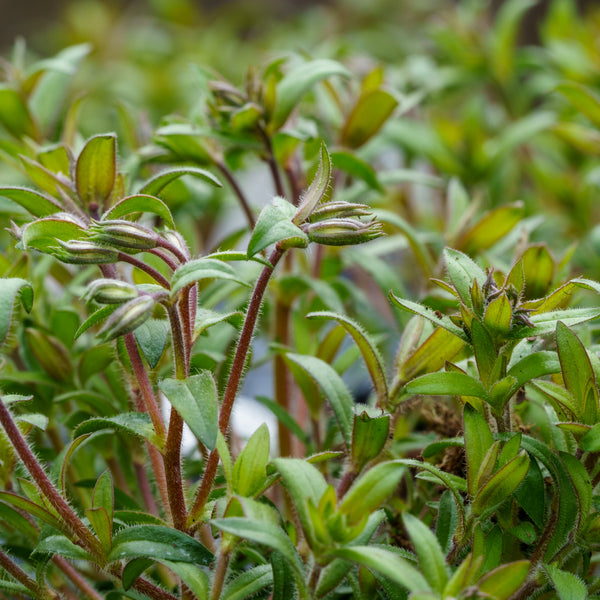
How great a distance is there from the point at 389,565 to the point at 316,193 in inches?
10.8

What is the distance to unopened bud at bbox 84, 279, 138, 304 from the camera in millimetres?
503

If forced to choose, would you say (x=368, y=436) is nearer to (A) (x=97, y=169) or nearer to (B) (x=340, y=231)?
(B) (x=340, y=231)

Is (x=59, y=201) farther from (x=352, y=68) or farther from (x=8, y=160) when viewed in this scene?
(x=352, y=68)

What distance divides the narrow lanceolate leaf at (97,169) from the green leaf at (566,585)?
492 millimetres

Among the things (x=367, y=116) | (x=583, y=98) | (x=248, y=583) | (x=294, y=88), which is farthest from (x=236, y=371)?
(x=583, y=98)

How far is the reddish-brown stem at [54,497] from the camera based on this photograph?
0.56 m

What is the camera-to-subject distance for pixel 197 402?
1.74 ft

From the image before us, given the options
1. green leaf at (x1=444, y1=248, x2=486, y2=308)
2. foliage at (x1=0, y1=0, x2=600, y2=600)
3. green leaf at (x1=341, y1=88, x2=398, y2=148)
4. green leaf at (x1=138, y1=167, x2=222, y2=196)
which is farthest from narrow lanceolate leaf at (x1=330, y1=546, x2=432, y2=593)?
green leaf at (x1=341, y1=88, x2=398, y2=148)

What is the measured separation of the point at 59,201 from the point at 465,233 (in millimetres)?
503

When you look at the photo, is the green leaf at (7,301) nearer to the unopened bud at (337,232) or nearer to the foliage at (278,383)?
the foliage at (278,383)

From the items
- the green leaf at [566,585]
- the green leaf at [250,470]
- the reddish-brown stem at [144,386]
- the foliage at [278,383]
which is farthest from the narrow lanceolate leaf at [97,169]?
the green leaf at [566,585]

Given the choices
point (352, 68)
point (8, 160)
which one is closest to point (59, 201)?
point (8, 160)

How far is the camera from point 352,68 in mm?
1279

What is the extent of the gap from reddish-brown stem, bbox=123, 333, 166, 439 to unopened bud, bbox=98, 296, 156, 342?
12cm
